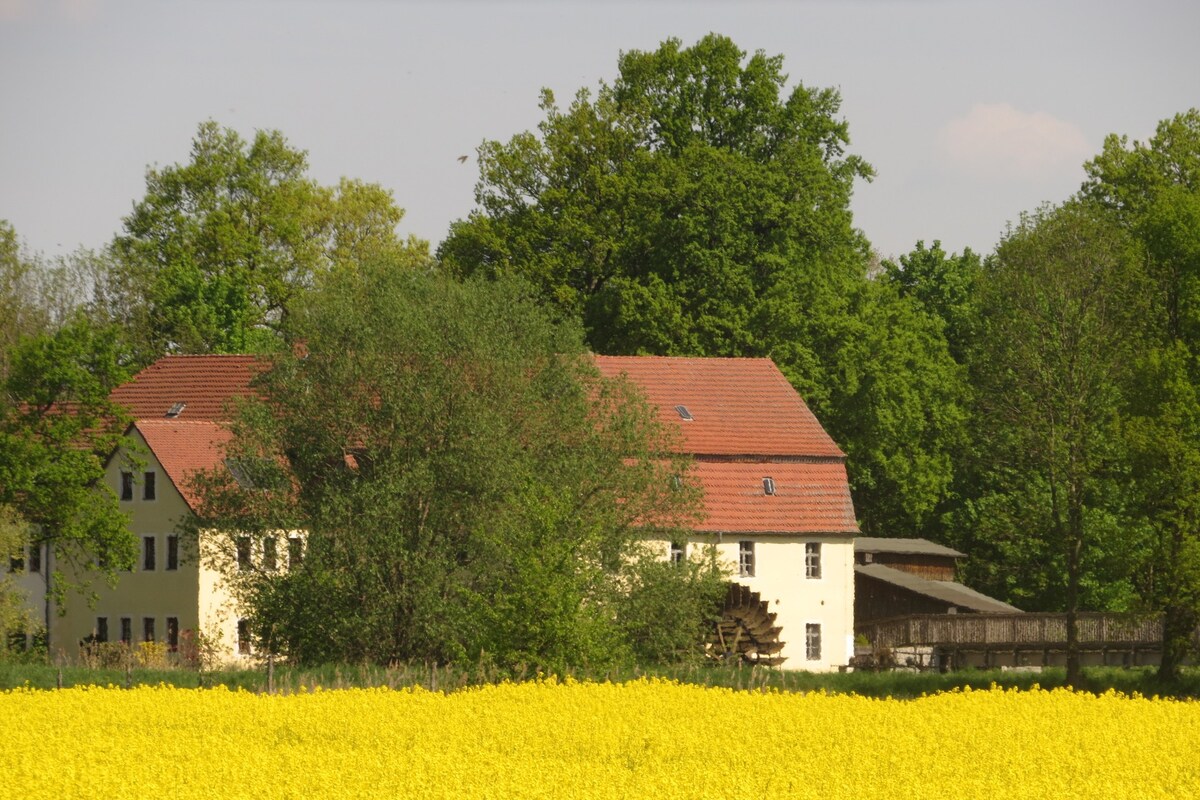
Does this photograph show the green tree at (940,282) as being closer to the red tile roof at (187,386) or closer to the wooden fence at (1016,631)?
the wooden fence at (1016,631)

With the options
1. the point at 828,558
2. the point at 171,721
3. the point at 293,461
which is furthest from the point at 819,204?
the point at 171,721

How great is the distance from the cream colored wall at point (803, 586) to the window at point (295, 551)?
16.2m

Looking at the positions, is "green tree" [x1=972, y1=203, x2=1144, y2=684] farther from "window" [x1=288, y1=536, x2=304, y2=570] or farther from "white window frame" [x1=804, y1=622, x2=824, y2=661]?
"window" [x1=288, y1=536, x2=304, y2=570]

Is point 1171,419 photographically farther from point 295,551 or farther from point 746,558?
point 295,551

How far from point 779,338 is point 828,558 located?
945 centimetres

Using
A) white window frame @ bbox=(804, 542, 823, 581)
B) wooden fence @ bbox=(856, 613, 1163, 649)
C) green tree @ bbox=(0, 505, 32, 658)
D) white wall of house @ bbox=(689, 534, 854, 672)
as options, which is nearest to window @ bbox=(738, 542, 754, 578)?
white wall of house @ bbox=(689, 534, 854, 672)

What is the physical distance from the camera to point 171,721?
1142 inches

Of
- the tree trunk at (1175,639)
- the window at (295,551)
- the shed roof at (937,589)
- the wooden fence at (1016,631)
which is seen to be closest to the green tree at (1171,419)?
the tree trunk at (1175,639)

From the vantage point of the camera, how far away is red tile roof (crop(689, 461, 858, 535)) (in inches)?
2347

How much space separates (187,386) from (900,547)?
25511 mm

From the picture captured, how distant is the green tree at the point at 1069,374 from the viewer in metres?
52.3

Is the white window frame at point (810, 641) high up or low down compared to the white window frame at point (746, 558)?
down

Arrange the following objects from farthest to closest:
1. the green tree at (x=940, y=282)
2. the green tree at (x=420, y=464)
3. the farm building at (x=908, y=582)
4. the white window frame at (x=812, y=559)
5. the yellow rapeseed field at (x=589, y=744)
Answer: the green tree at (x=940, y=282), the farm building at (x=908, y=582), the white window frame at (x=812, y=559), the green tree at (x=420, y=464), the yellow rapeseed field at (x=589, y=744)

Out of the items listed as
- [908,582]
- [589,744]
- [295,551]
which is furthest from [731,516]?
[589,744]
